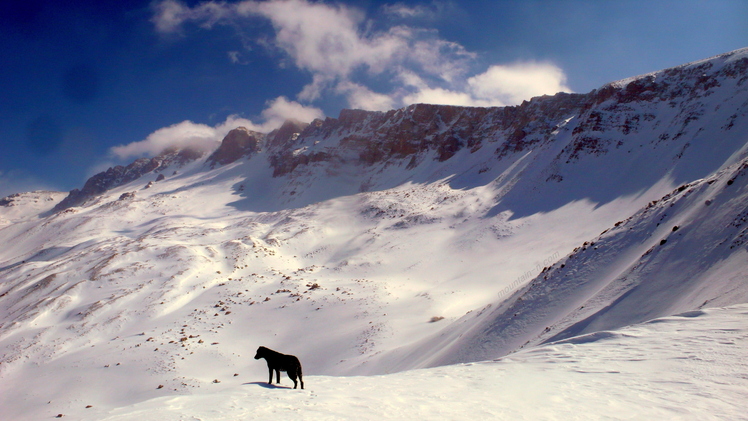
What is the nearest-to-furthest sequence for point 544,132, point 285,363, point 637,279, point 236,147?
point 285,363 < point 637,279 < point 544,132 < point 236,147

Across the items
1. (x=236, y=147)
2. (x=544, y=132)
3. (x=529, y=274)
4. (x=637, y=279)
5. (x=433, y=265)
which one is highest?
(x=236, y=147)

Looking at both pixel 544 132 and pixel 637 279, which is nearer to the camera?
pixel 637 279

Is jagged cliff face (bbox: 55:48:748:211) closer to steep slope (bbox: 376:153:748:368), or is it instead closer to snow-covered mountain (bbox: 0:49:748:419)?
snow-covered mountain (bbox: 0:49:748:419)

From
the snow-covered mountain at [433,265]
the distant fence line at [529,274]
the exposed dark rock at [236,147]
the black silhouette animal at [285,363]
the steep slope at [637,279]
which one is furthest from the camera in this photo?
the exposed dark rock at [236,147]

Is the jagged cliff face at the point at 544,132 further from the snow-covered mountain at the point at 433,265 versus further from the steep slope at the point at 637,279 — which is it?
the steep slope at the point at 637,279

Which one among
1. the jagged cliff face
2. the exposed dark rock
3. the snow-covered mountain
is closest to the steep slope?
the snow-covered mountain

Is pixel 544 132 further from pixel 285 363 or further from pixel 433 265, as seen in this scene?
pixel 285 363

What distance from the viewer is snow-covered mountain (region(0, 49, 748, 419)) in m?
15.8

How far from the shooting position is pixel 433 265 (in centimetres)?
4928

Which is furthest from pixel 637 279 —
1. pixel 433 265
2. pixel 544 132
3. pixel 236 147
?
pixel 236 147

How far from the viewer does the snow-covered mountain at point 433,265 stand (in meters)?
15.8

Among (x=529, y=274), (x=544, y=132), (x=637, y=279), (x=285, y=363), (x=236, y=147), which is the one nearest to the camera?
(x=285, y=363)

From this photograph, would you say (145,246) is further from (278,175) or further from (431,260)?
(278,175)

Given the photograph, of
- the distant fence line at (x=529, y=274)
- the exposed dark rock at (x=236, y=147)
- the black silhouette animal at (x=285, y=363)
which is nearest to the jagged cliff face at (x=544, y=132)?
the exposed dark rock at (x=236, y=147)
